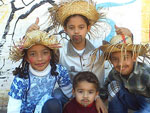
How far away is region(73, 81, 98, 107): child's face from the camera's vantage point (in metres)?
2.67

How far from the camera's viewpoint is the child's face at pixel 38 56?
104 inches

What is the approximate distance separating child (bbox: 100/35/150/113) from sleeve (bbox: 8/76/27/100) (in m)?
1.03

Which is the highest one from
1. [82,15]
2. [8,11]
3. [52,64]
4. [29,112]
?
[8,11]

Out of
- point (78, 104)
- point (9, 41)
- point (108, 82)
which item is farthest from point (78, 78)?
point (9, 41)

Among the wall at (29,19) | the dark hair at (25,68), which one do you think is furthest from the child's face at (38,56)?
the wall at (29,19)

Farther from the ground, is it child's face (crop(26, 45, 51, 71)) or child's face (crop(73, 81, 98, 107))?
child's face (crop(26, 45, 51, 71))

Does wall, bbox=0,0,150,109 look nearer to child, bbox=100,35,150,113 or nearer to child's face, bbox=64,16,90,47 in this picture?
child's face, bbox=64,16,90,47

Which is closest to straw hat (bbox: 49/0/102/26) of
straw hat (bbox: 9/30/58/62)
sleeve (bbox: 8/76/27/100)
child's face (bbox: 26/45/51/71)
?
straw hat (bbox: 9/30/58/62)

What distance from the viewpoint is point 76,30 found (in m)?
3.09

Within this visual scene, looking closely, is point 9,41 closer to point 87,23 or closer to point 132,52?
point 87,23

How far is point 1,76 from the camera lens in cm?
426

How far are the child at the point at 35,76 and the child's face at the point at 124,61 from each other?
2.23ft

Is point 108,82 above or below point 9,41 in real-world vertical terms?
below

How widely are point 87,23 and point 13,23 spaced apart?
66.0 inches
